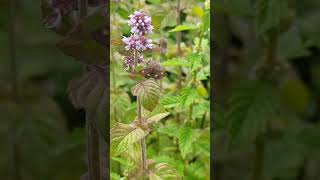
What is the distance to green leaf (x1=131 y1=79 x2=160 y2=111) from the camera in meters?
0.72

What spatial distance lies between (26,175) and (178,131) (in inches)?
9.8

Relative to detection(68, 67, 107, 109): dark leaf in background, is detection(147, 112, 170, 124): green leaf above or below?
below

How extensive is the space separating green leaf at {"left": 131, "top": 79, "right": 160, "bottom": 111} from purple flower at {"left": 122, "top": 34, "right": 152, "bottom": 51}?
0.14ft

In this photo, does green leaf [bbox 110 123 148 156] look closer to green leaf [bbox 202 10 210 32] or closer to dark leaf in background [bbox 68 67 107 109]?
dark leaf in background [bbox 68 67 107 109]

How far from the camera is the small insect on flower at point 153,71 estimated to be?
0.73 meters

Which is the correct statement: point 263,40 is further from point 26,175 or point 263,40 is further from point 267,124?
point 26,175

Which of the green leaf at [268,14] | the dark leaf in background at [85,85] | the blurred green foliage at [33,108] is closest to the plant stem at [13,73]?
the blurred green foliage at [33,108]

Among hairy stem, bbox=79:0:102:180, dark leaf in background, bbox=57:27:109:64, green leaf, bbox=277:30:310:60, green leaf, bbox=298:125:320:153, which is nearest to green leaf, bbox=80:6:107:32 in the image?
dark leaf in background, bbox=57:27:109:64

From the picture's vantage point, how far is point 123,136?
0.74 m

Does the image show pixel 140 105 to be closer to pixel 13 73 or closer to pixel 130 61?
pixel 130 61

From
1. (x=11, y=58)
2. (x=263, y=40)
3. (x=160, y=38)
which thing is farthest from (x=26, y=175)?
(x=263, y=40)

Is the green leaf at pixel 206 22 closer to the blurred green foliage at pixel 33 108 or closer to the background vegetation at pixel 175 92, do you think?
the background vegetation at pixel 175 92

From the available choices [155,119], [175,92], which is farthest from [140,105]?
[175,92]

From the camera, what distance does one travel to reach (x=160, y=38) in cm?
86
